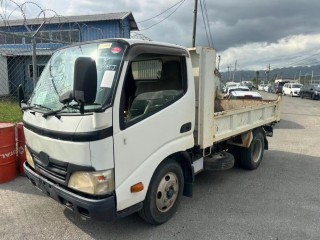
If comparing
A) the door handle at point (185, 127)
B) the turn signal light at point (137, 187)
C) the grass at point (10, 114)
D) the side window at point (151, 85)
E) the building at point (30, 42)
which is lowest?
the turn signal light at point (137, 187)

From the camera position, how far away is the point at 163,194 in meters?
3.63

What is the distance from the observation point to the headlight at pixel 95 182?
2.81 meters

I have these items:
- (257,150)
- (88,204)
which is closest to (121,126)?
(88,204)

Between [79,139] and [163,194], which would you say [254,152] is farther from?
[79,139]

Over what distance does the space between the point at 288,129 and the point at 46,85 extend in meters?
10.0

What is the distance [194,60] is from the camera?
4121mm

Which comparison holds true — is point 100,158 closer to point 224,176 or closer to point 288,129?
point 224,176

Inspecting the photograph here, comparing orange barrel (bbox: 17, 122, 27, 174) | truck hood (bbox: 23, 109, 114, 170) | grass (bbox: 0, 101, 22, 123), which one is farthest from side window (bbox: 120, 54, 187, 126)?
grass (bbox: 0, 101, 22, 123)

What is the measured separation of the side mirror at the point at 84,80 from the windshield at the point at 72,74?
0.23 meters

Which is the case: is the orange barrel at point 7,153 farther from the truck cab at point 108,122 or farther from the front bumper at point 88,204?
the front bumper at point 88,204

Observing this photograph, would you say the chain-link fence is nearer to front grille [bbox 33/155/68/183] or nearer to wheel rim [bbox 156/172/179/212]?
front grille [bbox 33/155/68/183]

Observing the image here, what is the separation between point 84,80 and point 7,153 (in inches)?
131

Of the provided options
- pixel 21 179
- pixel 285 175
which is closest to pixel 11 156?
pixel 21 179

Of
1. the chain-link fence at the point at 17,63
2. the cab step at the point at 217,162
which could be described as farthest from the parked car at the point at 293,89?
the cab step at the point at 217,162
